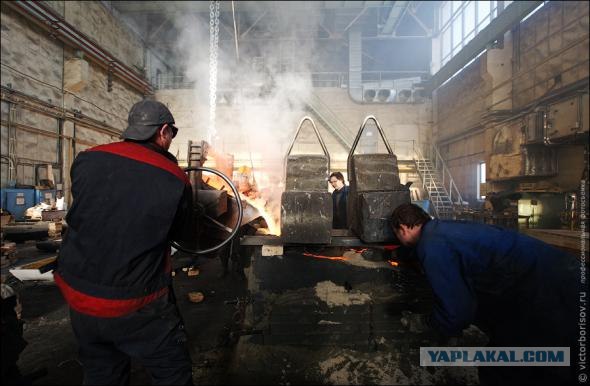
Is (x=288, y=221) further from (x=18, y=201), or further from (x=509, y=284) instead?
(x=18, y=201)

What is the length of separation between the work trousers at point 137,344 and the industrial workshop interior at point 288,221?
11 mm

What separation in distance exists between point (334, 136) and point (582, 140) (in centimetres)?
1027

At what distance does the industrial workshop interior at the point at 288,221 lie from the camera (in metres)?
1.58

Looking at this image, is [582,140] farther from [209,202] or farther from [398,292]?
[209,202]

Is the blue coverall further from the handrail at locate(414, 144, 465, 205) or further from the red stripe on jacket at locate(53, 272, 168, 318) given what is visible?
the handrail at locate(414, 144, 465, 205)

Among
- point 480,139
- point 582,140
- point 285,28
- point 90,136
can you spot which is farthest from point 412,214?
point 285,28

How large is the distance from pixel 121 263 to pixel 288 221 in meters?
1.28

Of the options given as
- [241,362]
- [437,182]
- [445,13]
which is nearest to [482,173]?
[437,182]

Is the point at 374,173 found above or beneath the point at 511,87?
beneath

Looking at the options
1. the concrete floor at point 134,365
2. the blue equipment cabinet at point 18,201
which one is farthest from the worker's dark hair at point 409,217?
the blue equipment cabinet at point 18,201

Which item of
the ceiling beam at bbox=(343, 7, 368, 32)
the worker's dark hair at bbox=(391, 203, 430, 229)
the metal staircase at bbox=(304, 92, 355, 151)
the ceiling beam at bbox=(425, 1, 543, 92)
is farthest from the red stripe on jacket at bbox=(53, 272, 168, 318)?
the ceiling beam at bbox=(343, 7, 368, 32)

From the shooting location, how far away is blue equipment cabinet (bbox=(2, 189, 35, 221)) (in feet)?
25.3

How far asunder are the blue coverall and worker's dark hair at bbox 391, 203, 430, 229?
87mm

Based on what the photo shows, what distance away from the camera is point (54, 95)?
1025cm
